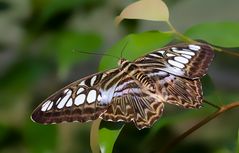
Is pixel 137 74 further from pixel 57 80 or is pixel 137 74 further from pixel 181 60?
pixel 57 80

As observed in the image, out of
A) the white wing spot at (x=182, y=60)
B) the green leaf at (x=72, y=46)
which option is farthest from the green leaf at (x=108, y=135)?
the green leaf at (x=72, y=46)

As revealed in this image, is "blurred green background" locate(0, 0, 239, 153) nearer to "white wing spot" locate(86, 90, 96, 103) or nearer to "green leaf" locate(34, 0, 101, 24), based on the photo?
"green leaf" locate(34, 0, 101, 24)

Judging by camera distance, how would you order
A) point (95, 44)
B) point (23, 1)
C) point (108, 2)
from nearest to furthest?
point (95, 44) → point (108, 2) → point (23, 1)

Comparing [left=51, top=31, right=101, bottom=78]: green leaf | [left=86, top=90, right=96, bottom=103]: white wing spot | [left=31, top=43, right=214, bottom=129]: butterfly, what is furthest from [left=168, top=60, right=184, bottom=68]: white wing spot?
[left=51, top=31, right=101, bottom=78]: green leaf

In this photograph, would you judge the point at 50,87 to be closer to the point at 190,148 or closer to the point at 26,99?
the point at 26,99

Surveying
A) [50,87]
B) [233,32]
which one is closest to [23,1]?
[50,87]

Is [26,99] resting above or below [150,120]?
below
